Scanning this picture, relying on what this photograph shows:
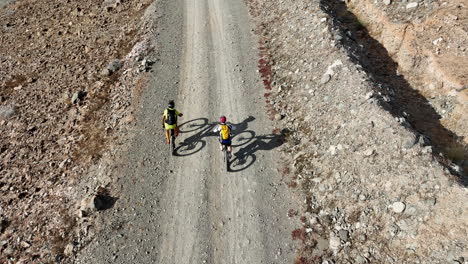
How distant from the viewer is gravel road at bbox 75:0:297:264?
12.9m

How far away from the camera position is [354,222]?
1255cm

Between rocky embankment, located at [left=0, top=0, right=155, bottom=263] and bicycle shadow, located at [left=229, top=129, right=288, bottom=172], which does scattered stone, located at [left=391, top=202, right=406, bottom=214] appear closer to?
bicycle shadow, located at [left=229, top=129, right=288, bottom=172]

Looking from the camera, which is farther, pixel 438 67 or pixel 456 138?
pixel 438 67

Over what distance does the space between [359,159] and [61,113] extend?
61.9 ft

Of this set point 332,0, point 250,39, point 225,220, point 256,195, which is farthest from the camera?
point 332,0

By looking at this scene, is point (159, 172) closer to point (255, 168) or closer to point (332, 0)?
point (255, 168)

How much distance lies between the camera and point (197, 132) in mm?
17875

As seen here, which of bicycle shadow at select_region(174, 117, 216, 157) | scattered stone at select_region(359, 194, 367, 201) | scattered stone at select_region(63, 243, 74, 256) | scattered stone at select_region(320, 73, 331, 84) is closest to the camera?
scattered stone at select_region(359, 194, 367, 201)

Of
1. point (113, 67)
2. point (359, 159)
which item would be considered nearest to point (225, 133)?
point (359, 159)

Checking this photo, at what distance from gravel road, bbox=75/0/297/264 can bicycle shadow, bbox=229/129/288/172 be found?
0.05 meters

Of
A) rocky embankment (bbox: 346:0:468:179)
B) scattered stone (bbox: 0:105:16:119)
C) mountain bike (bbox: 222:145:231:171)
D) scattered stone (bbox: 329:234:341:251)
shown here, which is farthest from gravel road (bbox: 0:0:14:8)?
scattered stone (bbox: 329:234:341:251)

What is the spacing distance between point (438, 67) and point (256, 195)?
12379 millimetres

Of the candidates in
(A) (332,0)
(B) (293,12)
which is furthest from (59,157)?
(A) (332,0)

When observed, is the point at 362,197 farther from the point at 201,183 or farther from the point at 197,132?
the point at 197,132
